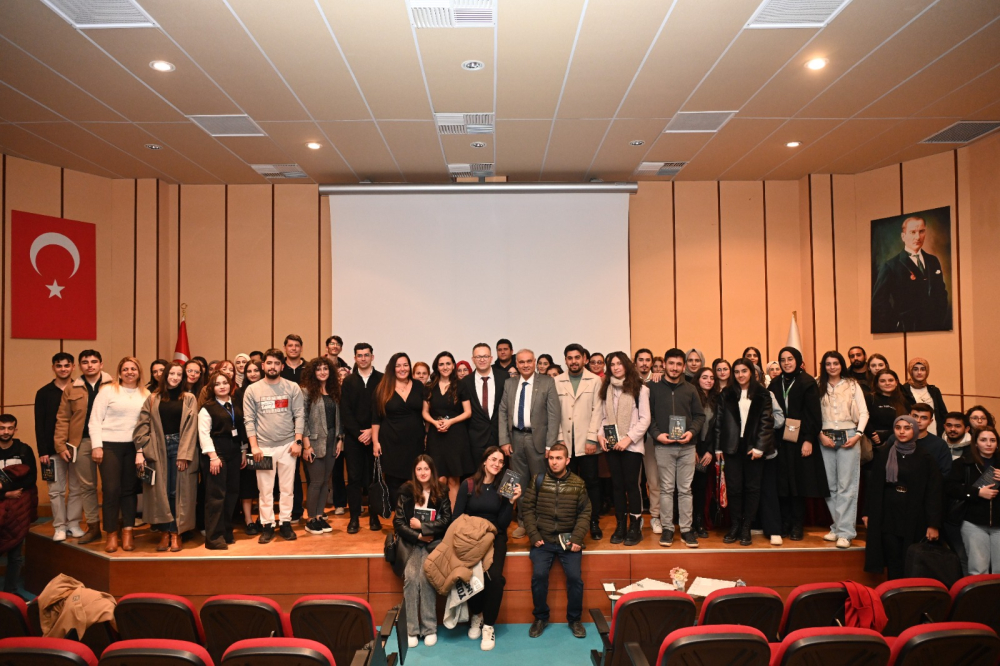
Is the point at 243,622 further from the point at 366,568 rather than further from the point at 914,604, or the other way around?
the point at 914,604

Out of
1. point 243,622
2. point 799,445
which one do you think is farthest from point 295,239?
point 799,445

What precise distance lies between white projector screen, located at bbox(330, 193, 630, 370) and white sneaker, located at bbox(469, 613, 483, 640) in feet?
12.6

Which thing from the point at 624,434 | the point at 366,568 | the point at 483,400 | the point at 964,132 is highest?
the point at 964,132

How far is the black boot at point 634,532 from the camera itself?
4.84 metres

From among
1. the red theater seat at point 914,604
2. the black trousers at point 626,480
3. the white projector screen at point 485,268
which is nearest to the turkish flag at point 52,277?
the white projector screen at point 485,268

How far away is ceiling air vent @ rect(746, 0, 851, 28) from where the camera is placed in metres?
4.00

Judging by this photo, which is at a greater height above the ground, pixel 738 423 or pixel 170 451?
pixel 738 423

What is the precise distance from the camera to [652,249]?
321 inches

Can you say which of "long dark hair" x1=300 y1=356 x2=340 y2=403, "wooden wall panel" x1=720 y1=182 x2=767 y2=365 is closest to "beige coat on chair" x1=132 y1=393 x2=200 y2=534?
"long dark hair" x1=300 y1=356 x2=340 y2=403

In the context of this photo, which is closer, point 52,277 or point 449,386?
point 449,386

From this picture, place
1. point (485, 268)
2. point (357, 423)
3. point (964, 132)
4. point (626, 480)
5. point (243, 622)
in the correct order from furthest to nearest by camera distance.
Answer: point (485, 268) → point (964, 132) → point (357, 423) → point (626, 480) → point (243, 622)

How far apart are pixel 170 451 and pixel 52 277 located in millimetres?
3533

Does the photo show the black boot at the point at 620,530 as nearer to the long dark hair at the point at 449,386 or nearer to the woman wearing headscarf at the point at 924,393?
the long dark hair at the point at 449,386

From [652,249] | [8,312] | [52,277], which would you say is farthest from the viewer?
[652,249]
